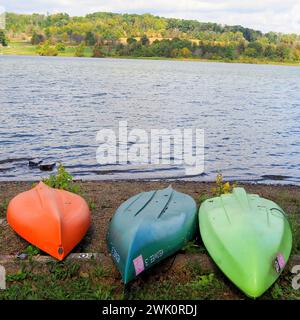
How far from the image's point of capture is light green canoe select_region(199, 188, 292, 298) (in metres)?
5.25

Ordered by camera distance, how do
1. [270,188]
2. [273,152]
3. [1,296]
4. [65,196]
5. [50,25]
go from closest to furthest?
[1,296]
[65,196]
[270,188]
[273,152]
[50,25]

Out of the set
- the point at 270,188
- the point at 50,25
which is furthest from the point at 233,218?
the point at 50,25

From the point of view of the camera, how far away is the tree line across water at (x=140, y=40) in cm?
15988

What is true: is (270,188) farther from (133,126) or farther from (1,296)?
(133,126)

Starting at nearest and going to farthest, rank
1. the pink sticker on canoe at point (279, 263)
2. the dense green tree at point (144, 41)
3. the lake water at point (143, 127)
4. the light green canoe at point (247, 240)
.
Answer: the light green canoe at point (247, 240), the pink sticker on canoe at point (279, 263), the lake water at point (143, 127), the dense green tree at point (144, 41)

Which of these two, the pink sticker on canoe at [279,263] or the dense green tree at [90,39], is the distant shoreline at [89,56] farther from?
the pink sticker on canoe at [279,263]

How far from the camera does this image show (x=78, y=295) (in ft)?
17.4

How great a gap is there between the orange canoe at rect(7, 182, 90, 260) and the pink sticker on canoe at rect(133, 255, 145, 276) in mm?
1096

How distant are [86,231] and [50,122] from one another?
65.8ft

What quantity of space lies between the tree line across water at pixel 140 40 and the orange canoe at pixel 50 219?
152 m

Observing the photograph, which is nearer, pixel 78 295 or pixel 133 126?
pixel 78 295

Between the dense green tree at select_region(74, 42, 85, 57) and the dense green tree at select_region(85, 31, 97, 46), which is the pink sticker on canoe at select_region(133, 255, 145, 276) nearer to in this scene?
the dense green tree at select_region(74, 42, 85, 57)

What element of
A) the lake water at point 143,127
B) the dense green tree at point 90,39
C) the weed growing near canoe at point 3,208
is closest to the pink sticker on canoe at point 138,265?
the weed growing near canoe at point 3,208

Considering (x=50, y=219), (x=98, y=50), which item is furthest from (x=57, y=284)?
(x=98, y=50)
